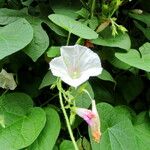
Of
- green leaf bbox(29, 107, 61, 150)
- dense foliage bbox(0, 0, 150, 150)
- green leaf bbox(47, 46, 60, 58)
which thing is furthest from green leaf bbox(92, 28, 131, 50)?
green leaf bbox(29, 107, 61, 150)

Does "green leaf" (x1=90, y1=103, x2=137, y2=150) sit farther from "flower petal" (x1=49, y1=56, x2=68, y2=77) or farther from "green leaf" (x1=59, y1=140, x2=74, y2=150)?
"flower petal" (x1=49, y1=56, x2=68, y2=77)

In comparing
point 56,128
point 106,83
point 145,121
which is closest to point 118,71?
point 106,83

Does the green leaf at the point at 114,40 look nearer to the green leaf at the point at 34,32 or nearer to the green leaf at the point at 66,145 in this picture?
the green leaf at the point at 34,32

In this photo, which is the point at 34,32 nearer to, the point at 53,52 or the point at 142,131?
the point at 53,52

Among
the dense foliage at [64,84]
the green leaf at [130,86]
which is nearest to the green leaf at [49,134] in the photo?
the dense foliage at [64,84]

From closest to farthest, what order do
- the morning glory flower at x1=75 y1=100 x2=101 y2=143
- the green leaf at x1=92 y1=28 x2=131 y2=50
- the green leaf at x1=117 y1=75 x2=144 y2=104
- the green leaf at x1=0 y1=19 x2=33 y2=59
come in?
the morning glory flower at x1=75 y1=100 x2=101 y2=143 < the green leaf at x1=0 y1=19 x2=33 y2=59 < the green leaf at x1=92 y1=28 x2=131 y2=50 < the green leaf at x1=117 y1=75 x2=144 y2=104
